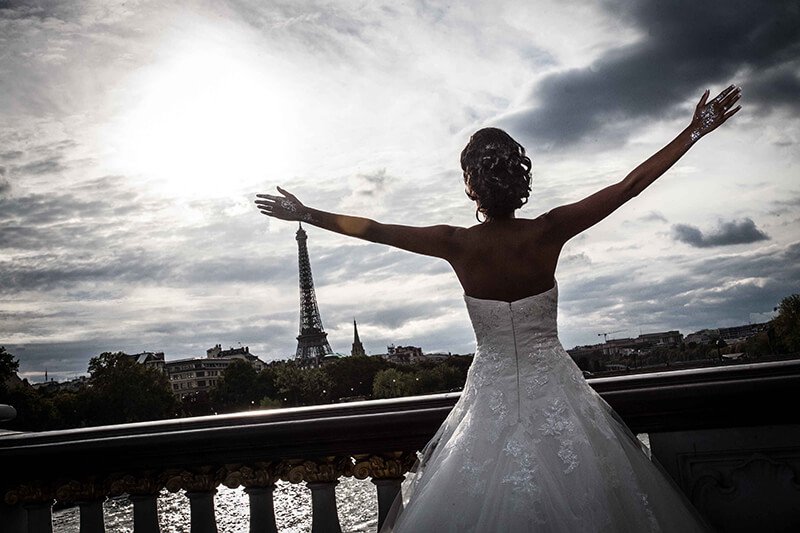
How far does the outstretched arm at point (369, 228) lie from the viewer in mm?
3004

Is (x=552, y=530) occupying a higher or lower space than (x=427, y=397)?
lower

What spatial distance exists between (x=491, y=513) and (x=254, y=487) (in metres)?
1.31

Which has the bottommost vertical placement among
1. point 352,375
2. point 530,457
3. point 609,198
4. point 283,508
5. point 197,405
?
point 283,508

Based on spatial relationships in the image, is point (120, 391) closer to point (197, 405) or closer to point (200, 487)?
point (197, 405)

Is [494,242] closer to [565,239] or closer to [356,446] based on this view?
[565,239]

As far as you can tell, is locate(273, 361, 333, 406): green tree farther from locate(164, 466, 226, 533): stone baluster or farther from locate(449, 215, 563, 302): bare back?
locate(449, 215, 563, 302): bare back

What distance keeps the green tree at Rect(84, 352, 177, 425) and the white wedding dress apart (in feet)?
242

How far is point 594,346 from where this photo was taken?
5399 inches

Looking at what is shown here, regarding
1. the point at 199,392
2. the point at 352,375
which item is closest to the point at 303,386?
the point at 352,375

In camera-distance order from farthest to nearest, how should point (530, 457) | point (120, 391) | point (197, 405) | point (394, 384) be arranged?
point (197, 405), point (394, 384), point (120, 391), point (530, 457)

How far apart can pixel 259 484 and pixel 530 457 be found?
1350mm

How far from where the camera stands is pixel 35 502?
3602 millimetres

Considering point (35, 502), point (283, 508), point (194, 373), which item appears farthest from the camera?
point (194, 373)

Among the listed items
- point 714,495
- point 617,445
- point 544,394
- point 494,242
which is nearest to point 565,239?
point 494,242
